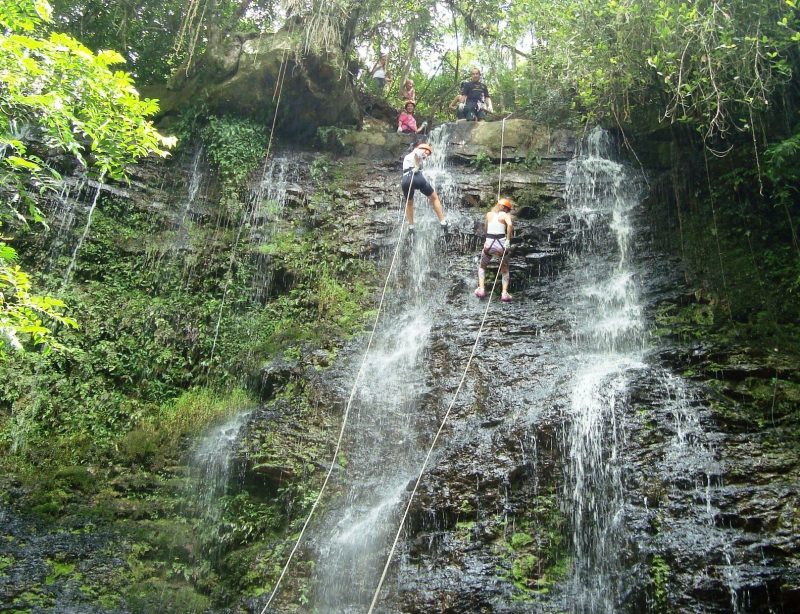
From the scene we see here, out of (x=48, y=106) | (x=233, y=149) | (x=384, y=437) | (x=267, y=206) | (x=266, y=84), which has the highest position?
(x=266, y=84)

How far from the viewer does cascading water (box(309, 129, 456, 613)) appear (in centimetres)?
613

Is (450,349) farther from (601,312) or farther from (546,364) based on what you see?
(601,312)

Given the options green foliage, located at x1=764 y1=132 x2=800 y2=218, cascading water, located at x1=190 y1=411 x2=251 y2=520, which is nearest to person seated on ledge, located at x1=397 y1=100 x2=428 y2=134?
green foliage, located at x1=764 y1=132 x2=800 y2=218

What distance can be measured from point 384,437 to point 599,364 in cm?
277

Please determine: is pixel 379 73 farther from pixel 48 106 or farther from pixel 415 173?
pixel 48 106

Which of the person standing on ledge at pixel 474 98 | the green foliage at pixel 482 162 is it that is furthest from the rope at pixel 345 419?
the person standing on ledge at pixel 474 98

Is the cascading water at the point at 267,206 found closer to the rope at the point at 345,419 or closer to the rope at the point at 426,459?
the rope at the point at 345,419

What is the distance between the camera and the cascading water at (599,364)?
224 inches

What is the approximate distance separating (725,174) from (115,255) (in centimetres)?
973

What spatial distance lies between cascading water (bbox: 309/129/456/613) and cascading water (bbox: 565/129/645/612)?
1820 mm

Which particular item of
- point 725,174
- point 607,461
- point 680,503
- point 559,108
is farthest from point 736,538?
point 559,108

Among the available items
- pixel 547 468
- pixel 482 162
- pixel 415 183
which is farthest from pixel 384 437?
pixel 482 162

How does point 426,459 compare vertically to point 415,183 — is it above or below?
below

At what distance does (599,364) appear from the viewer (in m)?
7.54
